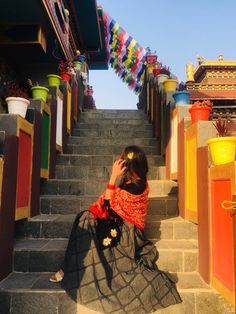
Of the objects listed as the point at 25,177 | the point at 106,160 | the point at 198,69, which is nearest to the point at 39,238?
the point at 25,177

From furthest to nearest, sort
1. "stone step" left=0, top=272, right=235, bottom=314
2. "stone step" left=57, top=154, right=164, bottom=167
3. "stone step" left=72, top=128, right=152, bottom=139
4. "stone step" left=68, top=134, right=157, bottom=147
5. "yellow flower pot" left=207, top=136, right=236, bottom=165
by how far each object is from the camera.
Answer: "stone step" left=72, top=128, right=152, bottom=139 → "stone step" left=68, top=134, right=157, bottom=147 → "stone step" left=57, top=154, right=164, bottom=167 → "yellow flower pot" left=207, top=136, right=236, bottom=165 → "stone step" left=0, top=272, right=235, bottom=314

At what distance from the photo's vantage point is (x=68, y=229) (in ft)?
13.6

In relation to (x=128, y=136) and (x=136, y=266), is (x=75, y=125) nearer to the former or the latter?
(x=128, y=136)

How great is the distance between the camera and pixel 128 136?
25.0ft

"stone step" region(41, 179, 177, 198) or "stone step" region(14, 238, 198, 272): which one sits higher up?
"stone step" region(41, 179, 177, 198)

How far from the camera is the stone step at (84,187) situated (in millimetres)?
5293

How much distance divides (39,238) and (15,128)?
4.78ft

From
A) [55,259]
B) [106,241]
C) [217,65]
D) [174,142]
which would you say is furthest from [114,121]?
[217,65]

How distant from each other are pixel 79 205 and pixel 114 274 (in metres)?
1.83

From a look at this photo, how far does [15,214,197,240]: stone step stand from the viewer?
4160mm

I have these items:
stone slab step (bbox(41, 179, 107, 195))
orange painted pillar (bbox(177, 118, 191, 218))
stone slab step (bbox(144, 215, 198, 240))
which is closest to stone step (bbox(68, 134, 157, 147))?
stone slab step (bbox(41, 179, 107, 195))

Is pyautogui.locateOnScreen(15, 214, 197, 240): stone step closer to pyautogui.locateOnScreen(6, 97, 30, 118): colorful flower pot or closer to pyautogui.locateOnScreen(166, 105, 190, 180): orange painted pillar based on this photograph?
pyautogui.locateOnScreen(166, 105, 190, 180): orange painted pillar

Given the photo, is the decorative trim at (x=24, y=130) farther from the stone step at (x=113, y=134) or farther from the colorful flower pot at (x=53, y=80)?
the stone step at (x=113, y=134)

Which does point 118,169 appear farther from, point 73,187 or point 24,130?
point 73,187
